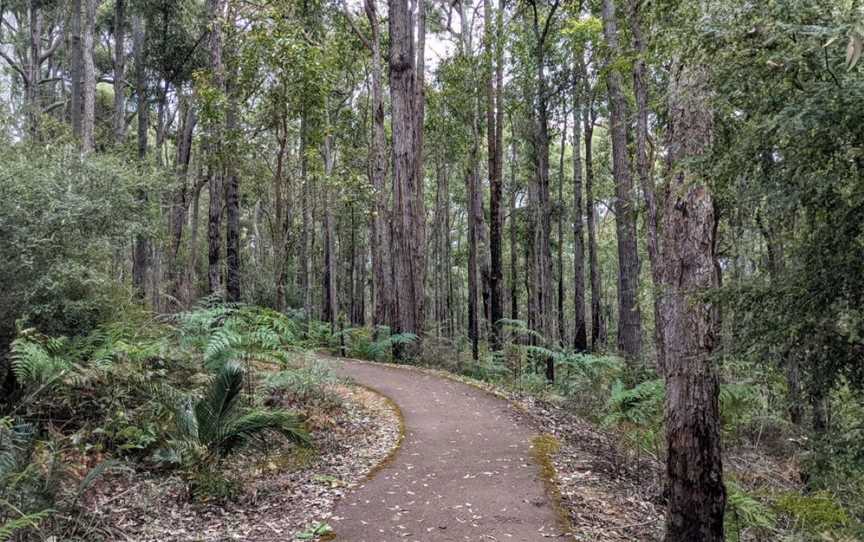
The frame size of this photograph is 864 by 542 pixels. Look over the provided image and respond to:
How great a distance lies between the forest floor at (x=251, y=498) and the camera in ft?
14.3

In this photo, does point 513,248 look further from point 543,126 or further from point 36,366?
point 36,366

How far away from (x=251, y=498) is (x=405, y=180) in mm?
9442

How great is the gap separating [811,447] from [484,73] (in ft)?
54.6

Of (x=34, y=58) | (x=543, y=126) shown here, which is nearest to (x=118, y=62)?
(x=34, y=58)

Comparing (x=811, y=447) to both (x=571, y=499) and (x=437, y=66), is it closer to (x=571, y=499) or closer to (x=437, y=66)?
(x=571, y=499)

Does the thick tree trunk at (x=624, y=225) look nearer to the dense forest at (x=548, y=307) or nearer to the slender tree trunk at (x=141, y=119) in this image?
the dense forest at (x=548, y=307)

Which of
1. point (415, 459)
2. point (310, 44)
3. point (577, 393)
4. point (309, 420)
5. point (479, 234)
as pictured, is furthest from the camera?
point (479, 234)

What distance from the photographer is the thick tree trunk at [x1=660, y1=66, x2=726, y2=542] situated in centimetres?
419

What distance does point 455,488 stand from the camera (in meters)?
5.36

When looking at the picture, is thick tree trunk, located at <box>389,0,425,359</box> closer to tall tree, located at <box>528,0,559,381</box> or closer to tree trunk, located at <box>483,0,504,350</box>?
tree trunk, located at <box>483,0,504,350</box>

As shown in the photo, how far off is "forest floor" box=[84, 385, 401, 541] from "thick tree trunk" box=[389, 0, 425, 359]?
6.90m

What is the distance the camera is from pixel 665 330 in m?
4.60

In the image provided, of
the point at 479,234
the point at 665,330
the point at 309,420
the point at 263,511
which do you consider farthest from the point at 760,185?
the point at 479,234

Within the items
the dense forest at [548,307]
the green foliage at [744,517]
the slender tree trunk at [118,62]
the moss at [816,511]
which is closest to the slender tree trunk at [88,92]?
the dense forest at [548,307]
